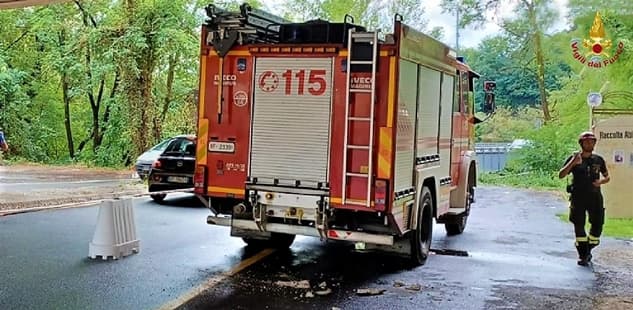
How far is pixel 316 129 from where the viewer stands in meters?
7.90

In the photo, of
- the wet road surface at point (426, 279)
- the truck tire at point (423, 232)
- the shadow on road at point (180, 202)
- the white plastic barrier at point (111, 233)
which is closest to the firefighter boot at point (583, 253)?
the wet road surface at point (426, 279)

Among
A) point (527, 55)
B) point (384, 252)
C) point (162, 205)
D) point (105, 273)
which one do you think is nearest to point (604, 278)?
point (384, 252)

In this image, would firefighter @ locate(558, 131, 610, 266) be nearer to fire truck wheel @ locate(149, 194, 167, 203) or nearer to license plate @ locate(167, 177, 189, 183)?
license plate @ locate(167, 177, 189, 183)

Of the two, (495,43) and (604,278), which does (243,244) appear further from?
(495,43)

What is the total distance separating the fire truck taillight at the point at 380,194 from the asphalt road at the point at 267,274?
0.89 m

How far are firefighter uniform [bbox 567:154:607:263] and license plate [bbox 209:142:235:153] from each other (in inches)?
181

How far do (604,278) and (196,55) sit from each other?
20.9 m

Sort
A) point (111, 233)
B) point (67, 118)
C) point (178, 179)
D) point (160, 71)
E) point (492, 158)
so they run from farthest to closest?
1. point (67, 118)
2. point (492, 158)
3. point (160, 71)
4. point (178, 179)
5. point (111, 233)

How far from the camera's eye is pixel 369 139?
7.62 m

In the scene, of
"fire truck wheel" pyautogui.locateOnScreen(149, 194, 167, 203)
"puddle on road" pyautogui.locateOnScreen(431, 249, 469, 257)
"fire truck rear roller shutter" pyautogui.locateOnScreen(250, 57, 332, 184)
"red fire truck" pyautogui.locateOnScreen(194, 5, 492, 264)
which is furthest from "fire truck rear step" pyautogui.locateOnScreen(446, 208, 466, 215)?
"fire truck wheel" pyautogui.locateOnScreen(149, 194, 167, 203)

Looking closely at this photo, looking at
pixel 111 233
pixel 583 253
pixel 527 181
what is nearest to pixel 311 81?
pixel 111 233

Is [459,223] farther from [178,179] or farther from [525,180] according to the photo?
[525,180]

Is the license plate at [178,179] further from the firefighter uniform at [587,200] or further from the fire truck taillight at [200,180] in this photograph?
the firefighter uniform at [587,200]

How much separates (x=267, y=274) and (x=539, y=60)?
24.5 m
